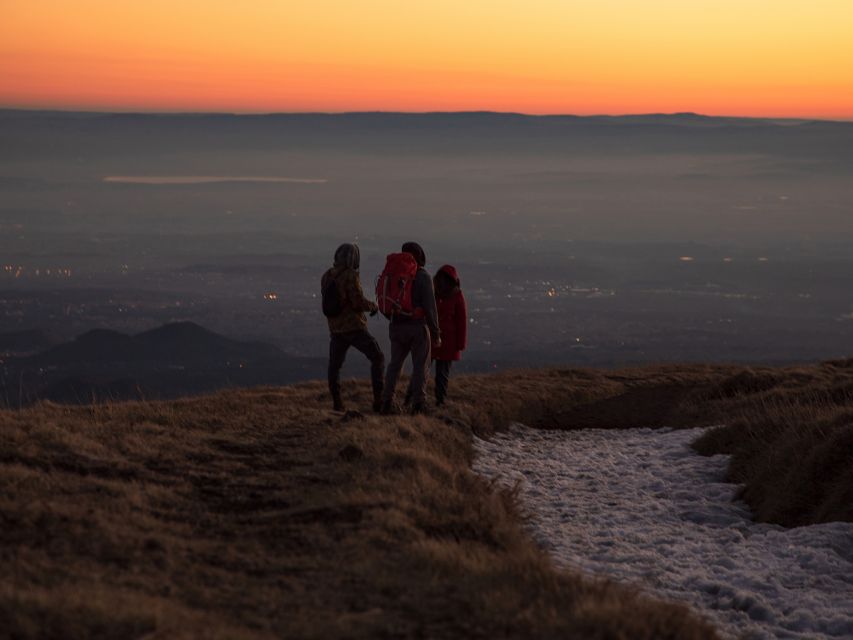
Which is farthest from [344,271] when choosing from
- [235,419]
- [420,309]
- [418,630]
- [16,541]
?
[418,630]

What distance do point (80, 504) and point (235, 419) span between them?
6.16m

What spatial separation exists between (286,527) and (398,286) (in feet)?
22.0

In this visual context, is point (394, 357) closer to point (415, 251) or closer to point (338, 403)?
point (415, 251)

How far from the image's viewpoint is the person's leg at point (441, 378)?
61.2 feet

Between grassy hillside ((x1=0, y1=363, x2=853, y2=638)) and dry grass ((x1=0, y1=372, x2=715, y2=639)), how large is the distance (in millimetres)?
22

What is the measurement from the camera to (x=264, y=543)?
8.86 meters

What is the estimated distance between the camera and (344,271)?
51.5 feet

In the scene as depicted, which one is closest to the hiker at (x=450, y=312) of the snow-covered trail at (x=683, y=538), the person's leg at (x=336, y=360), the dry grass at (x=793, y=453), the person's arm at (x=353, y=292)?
the person's leg at (x=336, y=360)

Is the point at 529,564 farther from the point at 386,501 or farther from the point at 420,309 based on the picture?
the point at 420,309

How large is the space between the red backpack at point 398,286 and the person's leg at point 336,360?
1080 millimetres

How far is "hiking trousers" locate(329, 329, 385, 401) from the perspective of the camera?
1600cm

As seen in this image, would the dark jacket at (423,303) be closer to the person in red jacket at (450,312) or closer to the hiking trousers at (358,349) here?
the hiking trousers at (358,349)

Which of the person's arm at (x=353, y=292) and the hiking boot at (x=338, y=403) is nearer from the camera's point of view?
the person's arm at (x=353, y=292)

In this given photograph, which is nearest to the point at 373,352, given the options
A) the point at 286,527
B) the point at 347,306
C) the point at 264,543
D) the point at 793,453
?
the point at 347,306
